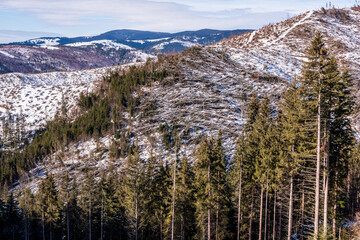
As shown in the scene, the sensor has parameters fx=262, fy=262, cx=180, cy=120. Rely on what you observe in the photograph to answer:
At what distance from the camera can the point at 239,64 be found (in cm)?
8019

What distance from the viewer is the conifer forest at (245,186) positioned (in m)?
18.2

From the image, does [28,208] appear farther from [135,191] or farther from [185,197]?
[185,197]

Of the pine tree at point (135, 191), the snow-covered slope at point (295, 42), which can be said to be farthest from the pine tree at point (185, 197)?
the snow-covered slope at point (295, 42)

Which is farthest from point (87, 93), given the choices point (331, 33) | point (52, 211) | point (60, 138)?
point (331, 33)

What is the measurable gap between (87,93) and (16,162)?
28.9m

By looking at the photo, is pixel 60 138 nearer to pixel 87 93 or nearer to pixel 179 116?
pixel 87 93

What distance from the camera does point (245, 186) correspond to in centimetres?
2836

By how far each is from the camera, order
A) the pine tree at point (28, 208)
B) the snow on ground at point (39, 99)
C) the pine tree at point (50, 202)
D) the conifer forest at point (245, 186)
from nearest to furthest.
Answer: the conifer forest at point (245, 186), the pine tree at point (50, 202), the pine tree at point (28, 208), the snow on ground at point (39, 99)

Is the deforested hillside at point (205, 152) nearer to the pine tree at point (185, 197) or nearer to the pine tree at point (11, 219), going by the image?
the pine tree at point (185, 197)

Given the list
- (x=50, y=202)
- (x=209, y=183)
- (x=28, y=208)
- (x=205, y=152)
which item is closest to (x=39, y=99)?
(x=28, y=208)

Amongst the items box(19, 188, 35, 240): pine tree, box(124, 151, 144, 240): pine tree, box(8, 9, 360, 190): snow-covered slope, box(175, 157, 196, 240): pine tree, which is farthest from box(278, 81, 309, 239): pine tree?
box(19, 188, 35, 240): pine tree

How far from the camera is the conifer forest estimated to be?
18203mm

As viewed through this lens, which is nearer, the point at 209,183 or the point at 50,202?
the point at 209,183

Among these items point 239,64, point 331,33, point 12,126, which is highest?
point 331,33
